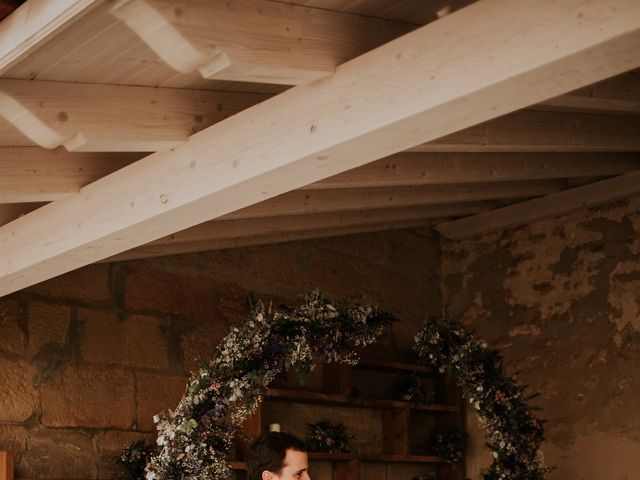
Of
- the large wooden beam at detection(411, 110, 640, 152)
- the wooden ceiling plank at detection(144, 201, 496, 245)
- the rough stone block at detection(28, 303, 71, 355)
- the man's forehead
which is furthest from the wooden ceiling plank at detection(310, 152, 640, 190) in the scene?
the rough stone block at detection(28, 303, 71, 355)

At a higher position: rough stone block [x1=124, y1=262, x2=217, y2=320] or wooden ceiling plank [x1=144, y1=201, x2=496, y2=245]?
wooden ceiling plank [x1=144, y1=201, x2=496, y2=245]

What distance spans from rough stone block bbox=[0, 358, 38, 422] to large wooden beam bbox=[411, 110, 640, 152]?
92.0 inches

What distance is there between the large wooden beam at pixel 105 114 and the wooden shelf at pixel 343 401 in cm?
268

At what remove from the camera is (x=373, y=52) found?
2.83 meters

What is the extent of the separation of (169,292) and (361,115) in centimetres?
331

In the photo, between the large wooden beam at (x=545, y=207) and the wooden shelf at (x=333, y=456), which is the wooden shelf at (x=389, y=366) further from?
the large wooden beam at (x=545, y=207)

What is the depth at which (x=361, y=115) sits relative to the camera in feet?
9.18

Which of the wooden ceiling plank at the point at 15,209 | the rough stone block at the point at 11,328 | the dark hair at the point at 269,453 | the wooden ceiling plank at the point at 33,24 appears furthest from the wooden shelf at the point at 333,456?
the wooden ceiling plank at the point at 33,24

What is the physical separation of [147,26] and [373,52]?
2.12 feet

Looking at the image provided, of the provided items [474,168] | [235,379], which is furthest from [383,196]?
[235,379]

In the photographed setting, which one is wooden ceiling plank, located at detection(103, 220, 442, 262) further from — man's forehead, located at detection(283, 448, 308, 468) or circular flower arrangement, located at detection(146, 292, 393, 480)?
man's forehead, located at detection(283, 448, 308, 468)

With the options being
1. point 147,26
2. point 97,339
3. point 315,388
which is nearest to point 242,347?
point 97,339

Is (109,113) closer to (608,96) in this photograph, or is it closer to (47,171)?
(47,171)

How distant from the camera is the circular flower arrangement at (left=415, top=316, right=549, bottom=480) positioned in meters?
6.05
